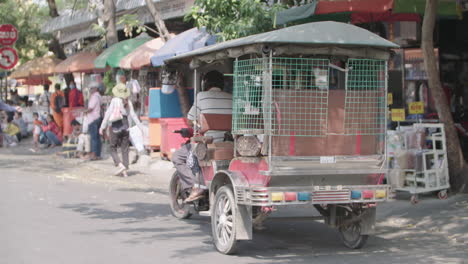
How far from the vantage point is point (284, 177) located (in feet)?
22.2

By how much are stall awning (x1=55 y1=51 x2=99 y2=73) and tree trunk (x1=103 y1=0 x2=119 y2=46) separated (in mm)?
2380

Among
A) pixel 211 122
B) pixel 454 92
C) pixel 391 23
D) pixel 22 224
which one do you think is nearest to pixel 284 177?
pixel 211 122

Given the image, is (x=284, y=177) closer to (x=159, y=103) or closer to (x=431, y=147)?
(x=431, y=147)

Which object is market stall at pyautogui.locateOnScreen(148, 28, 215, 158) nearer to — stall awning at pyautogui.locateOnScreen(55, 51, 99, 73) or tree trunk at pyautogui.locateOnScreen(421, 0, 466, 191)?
tree trunk at pyautogui.locateOnScreen(421, 0, 466, 191)

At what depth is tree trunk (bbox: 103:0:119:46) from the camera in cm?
1791

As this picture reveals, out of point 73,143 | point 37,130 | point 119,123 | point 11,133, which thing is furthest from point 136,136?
point 11,133

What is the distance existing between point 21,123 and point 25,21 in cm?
762

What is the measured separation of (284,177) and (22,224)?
3909 mm

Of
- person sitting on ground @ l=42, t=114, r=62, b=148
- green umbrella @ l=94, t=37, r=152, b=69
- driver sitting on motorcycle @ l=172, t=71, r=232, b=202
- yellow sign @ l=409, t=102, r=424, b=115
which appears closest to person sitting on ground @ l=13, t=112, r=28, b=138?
person sitting on ground @ l=42, t=114, r=62, b=148

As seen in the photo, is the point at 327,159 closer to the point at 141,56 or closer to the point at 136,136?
the point at 136,136

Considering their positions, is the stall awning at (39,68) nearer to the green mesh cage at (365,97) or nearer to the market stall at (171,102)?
the market stall at (171,102)

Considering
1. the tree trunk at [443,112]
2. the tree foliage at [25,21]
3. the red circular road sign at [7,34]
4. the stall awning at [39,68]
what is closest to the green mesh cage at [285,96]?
the tree trunk at [443,112]

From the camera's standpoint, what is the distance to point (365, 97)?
708cm

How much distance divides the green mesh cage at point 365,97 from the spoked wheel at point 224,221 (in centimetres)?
149
